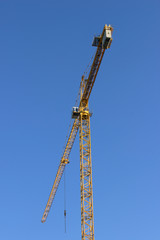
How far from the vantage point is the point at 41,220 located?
88.9 meters

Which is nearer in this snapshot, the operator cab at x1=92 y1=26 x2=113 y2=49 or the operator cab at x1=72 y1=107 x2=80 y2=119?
the operator cab at x1=92 y1=26 x2=113 y2=49

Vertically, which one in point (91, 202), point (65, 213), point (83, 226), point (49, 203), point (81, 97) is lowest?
point (83, 226)

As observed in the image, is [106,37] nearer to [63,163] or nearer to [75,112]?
[75,112]

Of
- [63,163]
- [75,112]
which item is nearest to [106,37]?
[75,112]

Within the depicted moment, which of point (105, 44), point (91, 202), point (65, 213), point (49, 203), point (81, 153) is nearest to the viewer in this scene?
point (105, 44)

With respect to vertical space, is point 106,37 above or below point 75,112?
above

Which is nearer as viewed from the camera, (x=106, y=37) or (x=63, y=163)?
(x=106, y=37)

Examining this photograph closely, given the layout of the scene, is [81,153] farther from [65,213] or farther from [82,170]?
[65,213]

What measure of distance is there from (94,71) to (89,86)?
3560 mm

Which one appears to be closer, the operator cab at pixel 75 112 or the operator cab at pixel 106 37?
the operator cab at pixel 106 37

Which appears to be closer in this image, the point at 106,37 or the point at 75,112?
the point at 106,37

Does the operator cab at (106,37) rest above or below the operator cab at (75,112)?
above

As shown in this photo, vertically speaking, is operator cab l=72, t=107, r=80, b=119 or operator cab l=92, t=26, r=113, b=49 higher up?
operator cab l=92, t=26, r=113, b=49

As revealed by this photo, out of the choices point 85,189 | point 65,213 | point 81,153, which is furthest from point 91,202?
point 65,213
